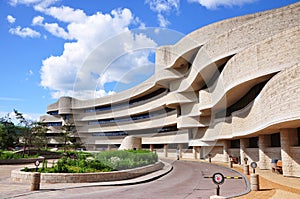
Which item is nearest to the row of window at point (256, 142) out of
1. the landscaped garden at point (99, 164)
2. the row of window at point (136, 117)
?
the landscaped garden at point (99, 164)

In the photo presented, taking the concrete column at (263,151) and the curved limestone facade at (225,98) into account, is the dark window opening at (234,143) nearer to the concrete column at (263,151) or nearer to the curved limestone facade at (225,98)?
the curved limestone facade at (225,98)

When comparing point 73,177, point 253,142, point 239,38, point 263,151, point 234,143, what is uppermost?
point 239,38

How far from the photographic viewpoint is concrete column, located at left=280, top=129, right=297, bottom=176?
18.9 metres

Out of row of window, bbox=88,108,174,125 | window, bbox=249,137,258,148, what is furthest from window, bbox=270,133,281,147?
row of window, bbox=88,108,174,125

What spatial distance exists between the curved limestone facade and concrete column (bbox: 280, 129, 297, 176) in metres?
0.05

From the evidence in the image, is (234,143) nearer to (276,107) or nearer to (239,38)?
(239,38)

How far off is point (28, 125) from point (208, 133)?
2931cm

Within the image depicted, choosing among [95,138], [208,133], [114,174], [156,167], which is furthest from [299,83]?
[95,138]

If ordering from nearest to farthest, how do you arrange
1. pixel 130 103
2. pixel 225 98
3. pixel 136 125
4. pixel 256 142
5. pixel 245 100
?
pixel 225 98 → pixel 245 100 → pixel 256 142 → pixel 136 125 → pixel 130 103

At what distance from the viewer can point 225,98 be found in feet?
97.0

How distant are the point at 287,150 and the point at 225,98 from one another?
11.1 metres

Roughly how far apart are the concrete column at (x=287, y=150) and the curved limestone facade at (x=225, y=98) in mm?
48

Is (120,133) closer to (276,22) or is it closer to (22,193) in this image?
(276,22)

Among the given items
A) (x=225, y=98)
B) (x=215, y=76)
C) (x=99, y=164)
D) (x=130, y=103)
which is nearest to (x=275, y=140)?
(x=225, y=98)
